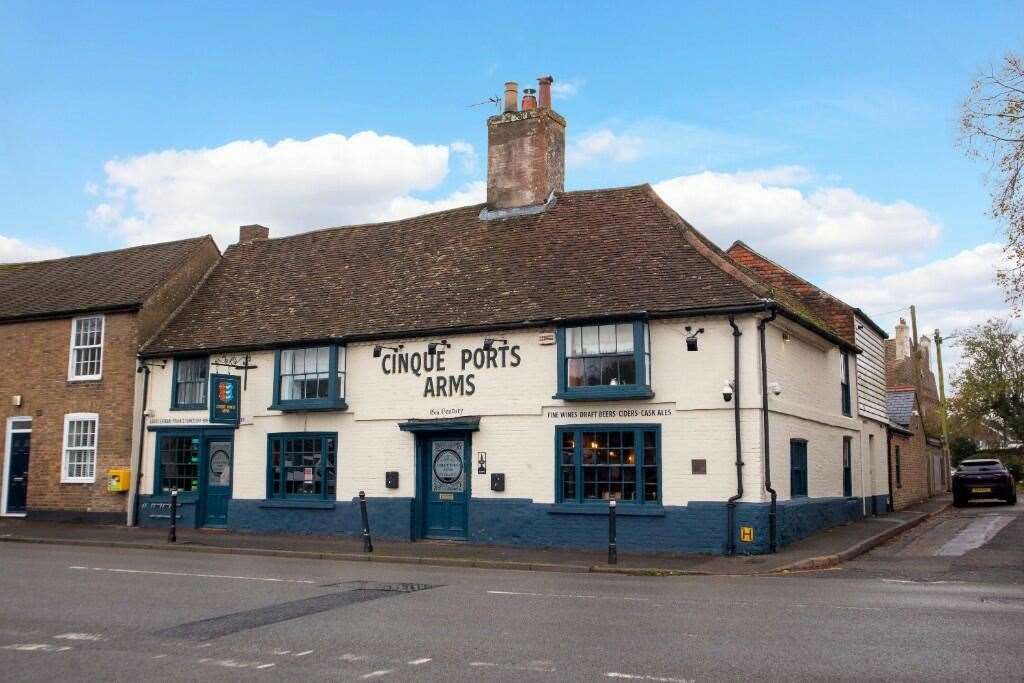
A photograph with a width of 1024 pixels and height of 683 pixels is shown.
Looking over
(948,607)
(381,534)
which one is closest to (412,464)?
(381,534)

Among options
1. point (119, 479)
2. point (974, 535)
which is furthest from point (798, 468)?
point (119, 479)

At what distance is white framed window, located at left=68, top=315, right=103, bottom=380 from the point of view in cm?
2472

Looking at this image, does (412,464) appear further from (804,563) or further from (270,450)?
(804,563)

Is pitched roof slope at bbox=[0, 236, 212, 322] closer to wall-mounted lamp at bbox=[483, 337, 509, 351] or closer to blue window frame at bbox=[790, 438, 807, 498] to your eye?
wall-mounted lamp at bbox=[483, 337, 509, 351]

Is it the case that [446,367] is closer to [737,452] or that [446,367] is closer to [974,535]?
[737,452]

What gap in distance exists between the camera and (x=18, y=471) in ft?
83.7

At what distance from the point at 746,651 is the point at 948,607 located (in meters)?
3.72

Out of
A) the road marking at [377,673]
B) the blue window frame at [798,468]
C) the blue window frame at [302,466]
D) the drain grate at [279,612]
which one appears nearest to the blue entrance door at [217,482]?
the blue window frame at [302,466]

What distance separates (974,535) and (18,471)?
23.6 m

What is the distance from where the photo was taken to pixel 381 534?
2081 centimetres

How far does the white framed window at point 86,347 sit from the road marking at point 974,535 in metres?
20.1

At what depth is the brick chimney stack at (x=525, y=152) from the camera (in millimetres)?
22875

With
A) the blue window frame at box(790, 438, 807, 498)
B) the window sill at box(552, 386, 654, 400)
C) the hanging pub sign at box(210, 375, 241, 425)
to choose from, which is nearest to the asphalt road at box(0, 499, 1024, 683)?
the window sill at box(552, 386, 654, 400)

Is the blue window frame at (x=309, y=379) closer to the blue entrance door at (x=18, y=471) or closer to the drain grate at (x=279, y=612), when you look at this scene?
the blue entrance door at (x=18, y=471)
